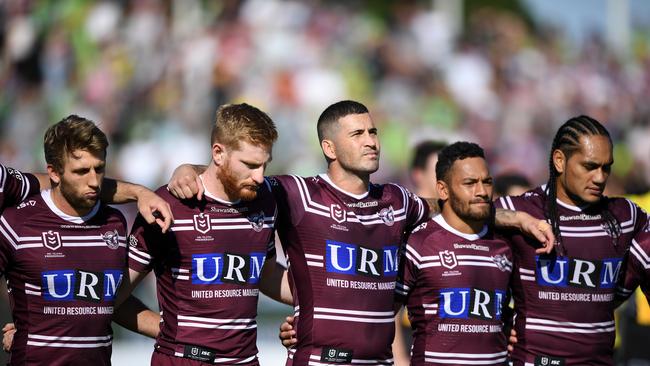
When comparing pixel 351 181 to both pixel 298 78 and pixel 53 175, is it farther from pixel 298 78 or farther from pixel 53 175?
pixel 298 78

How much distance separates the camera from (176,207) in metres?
6.20

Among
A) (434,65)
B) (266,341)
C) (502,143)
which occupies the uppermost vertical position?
(434,65)

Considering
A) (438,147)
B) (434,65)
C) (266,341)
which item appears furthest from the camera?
(434,65)

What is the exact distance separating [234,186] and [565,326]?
2.24 meters

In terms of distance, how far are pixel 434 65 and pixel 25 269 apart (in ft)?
42.0

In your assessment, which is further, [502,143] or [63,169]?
[502,143]

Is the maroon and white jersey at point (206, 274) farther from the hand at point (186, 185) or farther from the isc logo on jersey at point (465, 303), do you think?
the isc logo on jersey at point (465, 303)

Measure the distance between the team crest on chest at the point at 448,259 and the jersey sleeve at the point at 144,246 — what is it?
68.5 inches

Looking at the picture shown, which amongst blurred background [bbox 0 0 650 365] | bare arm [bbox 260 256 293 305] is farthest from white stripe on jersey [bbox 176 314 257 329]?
blurred background [bbox 0 0 650 365]

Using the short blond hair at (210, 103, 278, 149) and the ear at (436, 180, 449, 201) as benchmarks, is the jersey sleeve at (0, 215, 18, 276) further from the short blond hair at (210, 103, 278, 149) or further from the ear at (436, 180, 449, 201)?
the ear at (436, 180, 449, 201)

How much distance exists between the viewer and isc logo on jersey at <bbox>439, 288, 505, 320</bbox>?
21.5ft

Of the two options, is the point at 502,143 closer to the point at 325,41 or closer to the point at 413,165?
the point at 325,41

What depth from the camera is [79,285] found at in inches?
237

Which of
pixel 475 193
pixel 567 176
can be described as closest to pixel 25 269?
pixel 475 193
